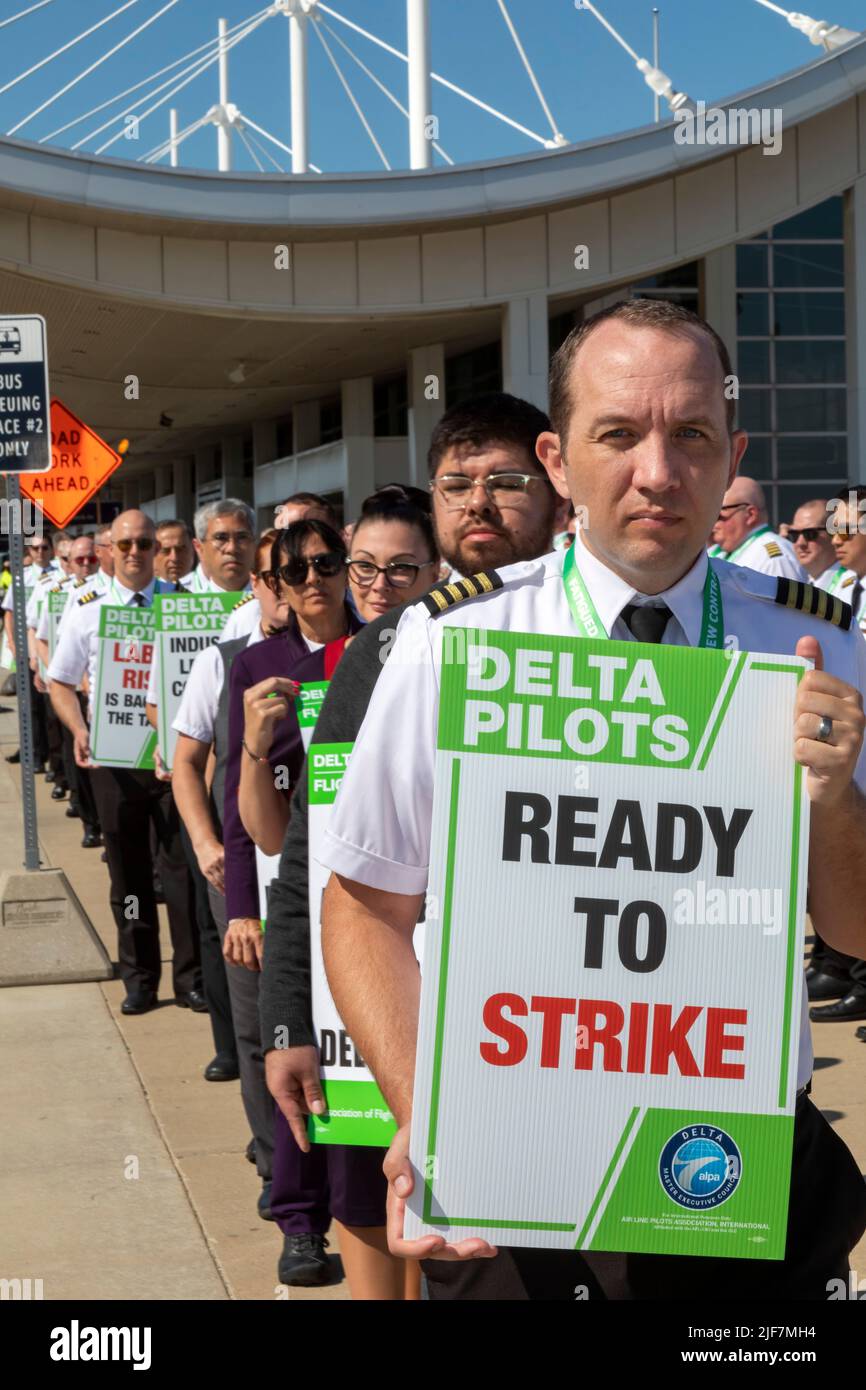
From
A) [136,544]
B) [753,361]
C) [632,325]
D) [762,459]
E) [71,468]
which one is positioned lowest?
[632,325]

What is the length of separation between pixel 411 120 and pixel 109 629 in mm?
24665

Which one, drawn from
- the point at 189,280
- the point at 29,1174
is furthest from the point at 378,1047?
the point at 189,280

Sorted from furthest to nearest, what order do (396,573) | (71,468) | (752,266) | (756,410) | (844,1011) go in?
(752,266) → (756,410) → (71,468) → (844,1011) → (396,573)

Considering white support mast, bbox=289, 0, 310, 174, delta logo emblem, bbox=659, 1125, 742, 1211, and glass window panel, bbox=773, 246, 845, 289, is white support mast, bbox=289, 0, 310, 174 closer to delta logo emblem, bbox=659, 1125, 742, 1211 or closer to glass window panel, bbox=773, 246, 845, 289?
glass window panel, bbox=773, 246, 845, 289

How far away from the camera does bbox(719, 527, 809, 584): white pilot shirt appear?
8.27m

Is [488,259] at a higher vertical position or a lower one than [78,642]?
higher

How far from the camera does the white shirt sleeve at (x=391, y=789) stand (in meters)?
2.15

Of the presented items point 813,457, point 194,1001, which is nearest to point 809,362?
point 813,457

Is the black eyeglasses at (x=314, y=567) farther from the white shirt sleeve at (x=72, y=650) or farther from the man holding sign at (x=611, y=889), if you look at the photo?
the white shirt sleeve at (x=72, y=650)

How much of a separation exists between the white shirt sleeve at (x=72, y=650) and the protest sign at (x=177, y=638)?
2.00m

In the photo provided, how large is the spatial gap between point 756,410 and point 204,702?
26146mm

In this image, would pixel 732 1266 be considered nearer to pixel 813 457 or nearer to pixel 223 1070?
pixel 223 1070

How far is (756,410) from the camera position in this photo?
30.6m

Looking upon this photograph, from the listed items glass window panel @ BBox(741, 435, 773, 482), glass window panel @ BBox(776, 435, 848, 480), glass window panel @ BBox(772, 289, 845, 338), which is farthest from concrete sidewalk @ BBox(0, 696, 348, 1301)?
glass window panel @ BBox(772, 289, 845, 338)
